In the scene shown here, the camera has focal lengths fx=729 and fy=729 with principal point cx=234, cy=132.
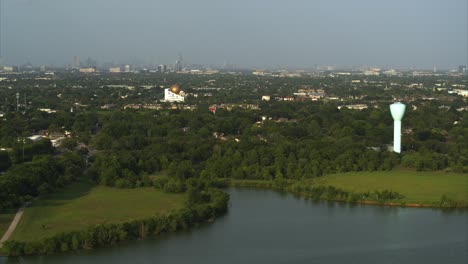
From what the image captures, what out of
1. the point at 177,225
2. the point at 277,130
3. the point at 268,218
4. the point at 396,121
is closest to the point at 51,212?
the point at 177,225

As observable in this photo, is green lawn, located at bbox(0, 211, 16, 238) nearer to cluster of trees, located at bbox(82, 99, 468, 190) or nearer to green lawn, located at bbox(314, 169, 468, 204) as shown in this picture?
cluster of trees, located at bbox(82, 99, 468, 190)

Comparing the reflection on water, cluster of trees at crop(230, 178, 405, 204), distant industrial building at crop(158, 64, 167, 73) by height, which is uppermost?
distant industrial building at crop(158, 64, 167, 73)

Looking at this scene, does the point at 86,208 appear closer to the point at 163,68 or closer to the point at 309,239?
the point at 309,239

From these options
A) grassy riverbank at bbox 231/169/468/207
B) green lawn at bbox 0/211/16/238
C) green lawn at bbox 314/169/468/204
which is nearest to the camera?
green lawn at bbox 0/211/16/238

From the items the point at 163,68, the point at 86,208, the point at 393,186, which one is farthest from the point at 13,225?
the point at 163,68

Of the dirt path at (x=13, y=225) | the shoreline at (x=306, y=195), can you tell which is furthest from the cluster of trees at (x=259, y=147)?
the dirt path at (x=13, y=225)

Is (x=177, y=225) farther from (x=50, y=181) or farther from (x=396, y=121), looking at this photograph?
(x=396, y=121)

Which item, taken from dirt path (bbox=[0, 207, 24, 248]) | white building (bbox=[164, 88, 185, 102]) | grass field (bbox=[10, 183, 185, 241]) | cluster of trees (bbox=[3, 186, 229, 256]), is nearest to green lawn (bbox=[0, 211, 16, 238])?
dirt path (bbox=[0, 207, 24, 248])
